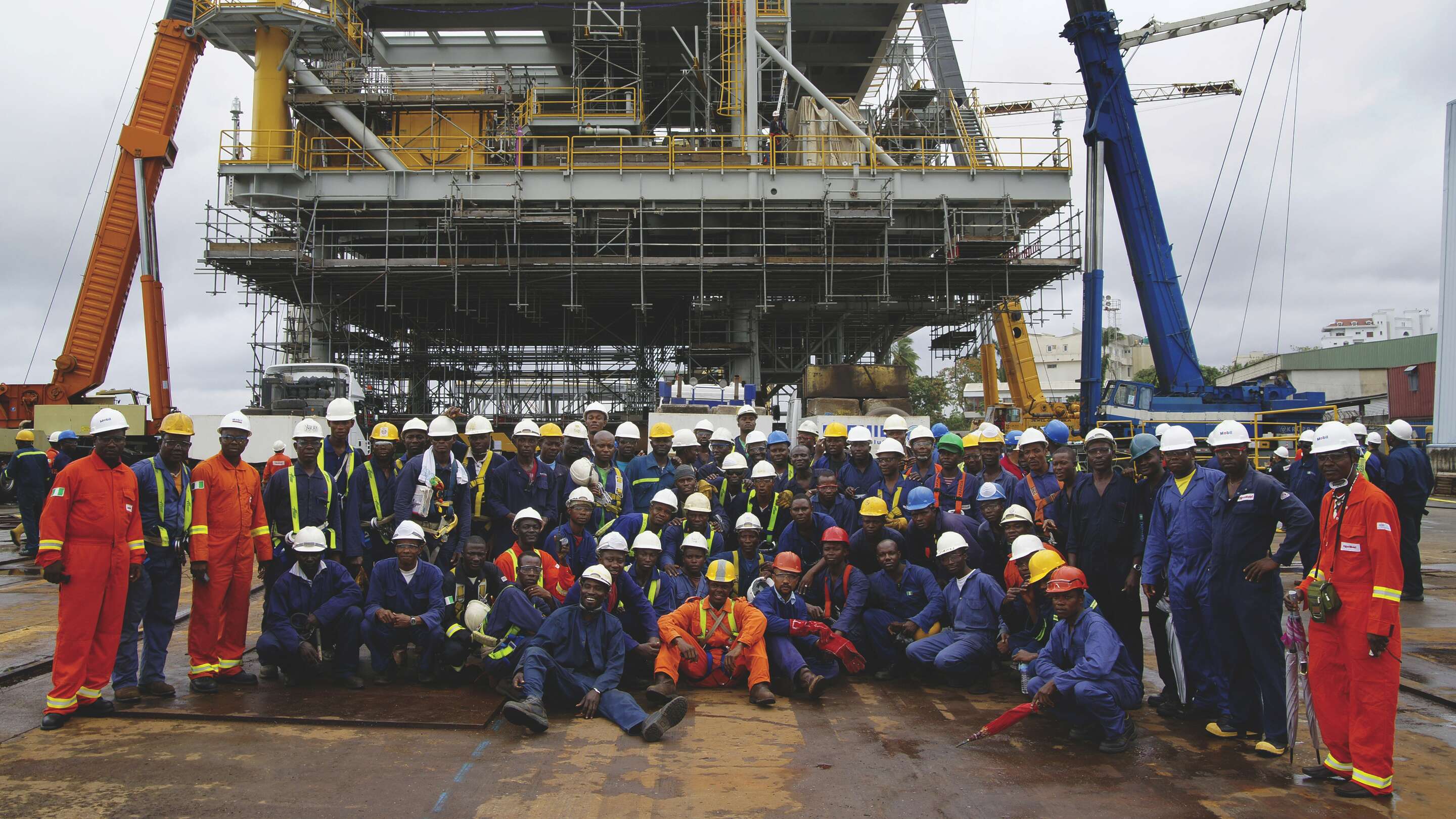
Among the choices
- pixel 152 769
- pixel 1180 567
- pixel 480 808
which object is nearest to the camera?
pixel 480 808

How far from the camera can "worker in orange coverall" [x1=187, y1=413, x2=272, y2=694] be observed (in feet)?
20.8

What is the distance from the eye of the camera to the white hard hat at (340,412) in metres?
7.73

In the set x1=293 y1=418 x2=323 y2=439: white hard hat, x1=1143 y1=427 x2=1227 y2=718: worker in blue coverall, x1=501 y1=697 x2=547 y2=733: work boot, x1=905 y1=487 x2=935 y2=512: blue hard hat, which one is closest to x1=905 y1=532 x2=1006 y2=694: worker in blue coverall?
x1=905 y1=487 x2=935 y2=512: blue hard hat

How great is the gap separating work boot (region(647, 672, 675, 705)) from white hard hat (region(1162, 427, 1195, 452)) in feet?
10.3

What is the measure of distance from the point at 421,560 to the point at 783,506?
3.17 metres

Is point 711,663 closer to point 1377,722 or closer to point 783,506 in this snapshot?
point 783,506

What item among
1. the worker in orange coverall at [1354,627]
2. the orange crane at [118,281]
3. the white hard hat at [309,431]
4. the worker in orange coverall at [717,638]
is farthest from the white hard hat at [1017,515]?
the orange crane at [118,281]

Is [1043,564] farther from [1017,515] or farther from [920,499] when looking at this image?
[920,499]

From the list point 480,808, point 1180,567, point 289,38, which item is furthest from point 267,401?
point 1180,567

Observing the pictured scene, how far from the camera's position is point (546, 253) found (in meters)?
26.7

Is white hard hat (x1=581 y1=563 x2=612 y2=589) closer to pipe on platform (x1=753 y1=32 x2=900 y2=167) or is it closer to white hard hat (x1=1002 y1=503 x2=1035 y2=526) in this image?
white hard hat (x1=1002 y1=503 x2=1035 y2=526)

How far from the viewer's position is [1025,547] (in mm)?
6465

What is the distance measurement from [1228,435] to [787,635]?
10.7 ft

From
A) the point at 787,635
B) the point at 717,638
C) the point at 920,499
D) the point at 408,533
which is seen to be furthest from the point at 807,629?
the point at 408,533
